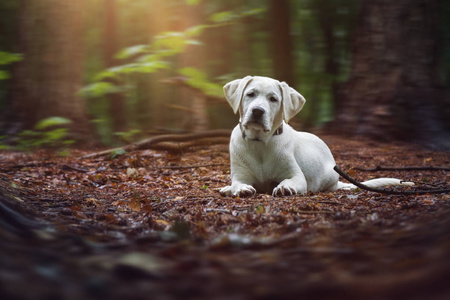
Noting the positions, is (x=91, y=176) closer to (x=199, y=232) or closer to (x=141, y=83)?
(x=199, y=232)

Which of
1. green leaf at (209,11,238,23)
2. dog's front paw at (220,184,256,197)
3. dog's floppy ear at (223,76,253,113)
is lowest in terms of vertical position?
dog's front paw at (220,184,256,197)

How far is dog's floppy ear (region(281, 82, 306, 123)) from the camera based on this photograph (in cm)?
511

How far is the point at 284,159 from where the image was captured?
17.1ft

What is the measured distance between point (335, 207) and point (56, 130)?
6950mm

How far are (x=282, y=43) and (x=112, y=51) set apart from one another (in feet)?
20.3

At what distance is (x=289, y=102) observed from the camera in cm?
517

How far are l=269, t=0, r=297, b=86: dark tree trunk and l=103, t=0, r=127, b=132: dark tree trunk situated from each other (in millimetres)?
5534

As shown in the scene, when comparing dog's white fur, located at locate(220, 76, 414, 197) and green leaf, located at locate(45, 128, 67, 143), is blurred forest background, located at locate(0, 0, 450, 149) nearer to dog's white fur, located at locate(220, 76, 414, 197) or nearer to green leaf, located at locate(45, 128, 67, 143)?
green leaf, located at locate(45, 128, 67, 143)

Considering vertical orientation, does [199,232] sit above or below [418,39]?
below

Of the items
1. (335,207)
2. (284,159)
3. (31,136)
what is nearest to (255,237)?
(335,207)

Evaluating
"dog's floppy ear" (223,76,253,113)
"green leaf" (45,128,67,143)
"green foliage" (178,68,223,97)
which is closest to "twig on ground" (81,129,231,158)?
"green foliage" (178,68,223,97)

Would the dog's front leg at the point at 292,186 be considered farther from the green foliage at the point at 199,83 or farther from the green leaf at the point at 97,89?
the green leaf at the point at 97,89

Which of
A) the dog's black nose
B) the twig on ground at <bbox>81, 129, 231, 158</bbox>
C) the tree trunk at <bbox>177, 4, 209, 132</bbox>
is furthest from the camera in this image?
the tree trunk at <bbox>177, 4, 209, 132</bbox>

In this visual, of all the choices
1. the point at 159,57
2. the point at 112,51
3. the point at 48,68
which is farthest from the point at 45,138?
the point at 112,51
